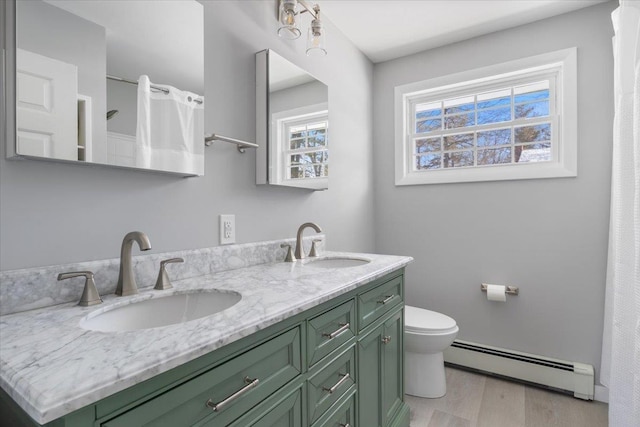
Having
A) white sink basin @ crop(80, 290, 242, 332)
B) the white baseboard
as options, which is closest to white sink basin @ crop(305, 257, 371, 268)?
white sink basin @ crop(80, 290, 242, 332)

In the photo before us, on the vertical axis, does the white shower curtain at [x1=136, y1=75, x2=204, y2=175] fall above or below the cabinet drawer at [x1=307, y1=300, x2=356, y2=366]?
above

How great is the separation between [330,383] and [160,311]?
0.60 m

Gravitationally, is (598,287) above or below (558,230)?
below

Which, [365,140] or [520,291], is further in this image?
[365,140]

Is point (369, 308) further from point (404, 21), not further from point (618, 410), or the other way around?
point (404, 21)

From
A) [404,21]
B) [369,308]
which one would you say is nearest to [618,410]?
[369,308]

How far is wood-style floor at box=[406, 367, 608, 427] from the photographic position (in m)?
1.84

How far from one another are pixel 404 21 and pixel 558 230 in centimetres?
174

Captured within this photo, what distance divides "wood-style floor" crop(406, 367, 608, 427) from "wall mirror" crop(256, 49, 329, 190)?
149 centimetres

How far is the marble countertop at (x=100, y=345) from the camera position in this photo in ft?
1.59

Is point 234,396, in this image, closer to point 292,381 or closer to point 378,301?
point 292,381

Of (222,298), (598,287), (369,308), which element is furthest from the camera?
(598,287)

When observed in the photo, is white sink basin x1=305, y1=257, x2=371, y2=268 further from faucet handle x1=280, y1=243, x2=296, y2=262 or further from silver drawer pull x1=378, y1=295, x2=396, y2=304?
silver drawer pull x1=378, y1=295, x2=396, y2=304

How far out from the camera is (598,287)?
Result: 82.3 inches
